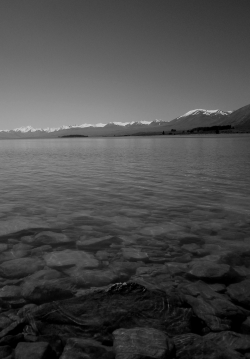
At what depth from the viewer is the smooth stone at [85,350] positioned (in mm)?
3820

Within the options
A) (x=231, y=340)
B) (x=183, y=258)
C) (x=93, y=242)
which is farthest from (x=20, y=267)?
(x=231, y=340)

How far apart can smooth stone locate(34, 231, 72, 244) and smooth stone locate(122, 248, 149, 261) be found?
2.02 metres

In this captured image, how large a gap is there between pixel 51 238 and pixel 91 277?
279cm

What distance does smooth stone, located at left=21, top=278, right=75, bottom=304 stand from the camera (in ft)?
17.7

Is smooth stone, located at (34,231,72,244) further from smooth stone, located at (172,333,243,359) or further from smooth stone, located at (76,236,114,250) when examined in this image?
smooth stone, located at (172,333,243,359)

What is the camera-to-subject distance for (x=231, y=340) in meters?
4.21

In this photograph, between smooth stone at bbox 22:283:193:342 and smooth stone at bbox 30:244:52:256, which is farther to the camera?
smooth stone at bbox 30:244:52:256

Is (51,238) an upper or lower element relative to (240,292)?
upper

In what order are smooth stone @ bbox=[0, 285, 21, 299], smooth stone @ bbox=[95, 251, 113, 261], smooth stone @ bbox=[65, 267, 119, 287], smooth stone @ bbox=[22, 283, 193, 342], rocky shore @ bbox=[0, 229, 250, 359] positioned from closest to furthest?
rocky shore @ bbox=[0, 229, 250, 359]
smooth stone @ bbox=[22, 283, 193, 342]
smooth stone @ bbox=[0, 285, 21, 299]
smooth stone @ bbox=[65, 267, 119, 287]
smooth stone @ bbox=[95, 251, 113, 261]

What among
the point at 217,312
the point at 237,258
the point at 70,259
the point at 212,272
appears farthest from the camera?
the point at 237,258

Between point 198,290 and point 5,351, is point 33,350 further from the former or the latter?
point 198,290

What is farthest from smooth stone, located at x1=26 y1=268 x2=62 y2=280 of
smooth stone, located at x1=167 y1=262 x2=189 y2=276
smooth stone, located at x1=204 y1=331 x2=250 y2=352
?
smooth stone, located at x1=204 y1=331 x2=250 y2=352

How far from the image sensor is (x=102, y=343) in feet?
13.5

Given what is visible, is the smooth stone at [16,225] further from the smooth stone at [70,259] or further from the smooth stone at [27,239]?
the smooth stone at [70,259]
